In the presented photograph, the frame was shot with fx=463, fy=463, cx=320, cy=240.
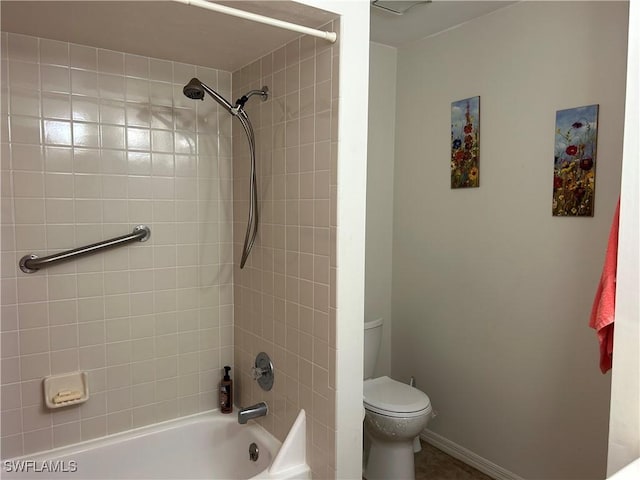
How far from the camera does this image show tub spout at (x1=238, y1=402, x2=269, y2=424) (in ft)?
5.93

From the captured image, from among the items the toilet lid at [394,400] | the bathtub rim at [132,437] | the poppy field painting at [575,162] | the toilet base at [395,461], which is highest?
the poppy field painting at [575,162]

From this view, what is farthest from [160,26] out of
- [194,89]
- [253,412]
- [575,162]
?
[575,162]

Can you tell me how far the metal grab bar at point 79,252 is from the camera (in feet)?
5.53

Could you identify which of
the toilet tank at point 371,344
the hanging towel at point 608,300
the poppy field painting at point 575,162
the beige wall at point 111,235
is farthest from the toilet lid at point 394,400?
the poppy field painting at point 575,162

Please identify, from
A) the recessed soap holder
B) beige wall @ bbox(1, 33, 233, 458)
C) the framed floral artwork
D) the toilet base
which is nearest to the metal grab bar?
beige wall @ bbox(1, 33, 233, 458)

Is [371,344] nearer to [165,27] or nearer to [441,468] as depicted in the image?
[441,468]

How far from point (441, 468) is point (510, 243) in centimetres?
130

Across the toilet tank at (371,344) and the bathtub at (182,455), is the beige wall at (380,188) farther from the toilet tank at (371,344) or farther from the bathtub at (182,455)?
the bathtub at (182,455)

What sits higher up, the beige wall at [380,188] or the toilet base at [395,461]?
the beige wall at [380,188]

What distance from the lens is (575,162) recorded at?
2.09 m

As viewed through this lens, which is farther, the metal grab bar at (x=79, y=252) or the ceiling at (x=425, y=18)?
the ceiling at (x=425, y=18)

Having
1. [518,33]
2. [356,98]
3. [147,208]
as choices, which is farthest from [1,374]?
[518,33]

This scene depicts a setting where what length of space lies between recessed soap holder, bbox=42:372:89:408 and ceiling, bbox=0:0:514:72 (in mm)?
1260

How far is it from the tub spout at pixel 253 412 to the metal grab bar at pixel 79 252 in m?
0.80
